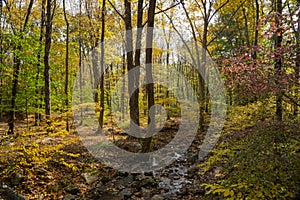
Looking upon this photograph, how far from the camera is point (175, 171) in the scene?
6969 mm

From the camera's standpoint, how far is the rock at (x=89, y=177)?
Result: 20.1ft

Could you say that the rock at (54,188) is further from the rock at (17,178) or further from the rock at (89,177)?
the rock at (89,177)

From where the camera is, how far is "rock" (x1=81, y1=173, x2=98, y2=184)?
6113 millimetres

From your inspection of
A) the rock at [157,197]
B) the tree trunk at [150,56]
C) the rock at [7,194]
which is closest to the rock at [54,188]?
the rock at [7,194]

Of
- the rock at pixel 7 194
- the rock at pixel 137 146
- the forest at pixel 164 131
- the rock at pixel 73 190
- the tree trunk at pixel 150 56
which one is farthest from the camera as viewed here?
the rock at pixel 137 146

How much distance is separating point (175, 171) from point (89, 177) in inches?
106

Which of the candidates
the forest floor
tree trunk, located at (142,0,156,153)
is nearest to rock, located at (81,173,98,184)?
the forest floor

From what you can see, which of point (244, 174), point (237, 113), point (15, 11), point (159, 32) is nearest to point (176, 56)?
point (159, 32)

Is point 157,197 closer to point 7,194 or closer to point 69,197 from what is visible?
point 69,197

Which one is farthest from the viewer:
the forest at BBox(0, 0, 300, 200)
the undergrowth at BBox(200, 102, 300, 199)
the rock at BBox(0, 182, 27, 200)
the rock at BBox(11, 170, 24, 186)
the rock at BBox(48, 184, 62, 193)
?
the rock at BBox(48, 184, 62, 193)

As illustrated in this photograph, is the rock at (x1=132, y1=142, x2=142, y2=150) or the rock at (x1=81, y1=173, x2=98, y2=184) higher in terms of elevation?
the rock at (x1=132, y1=142, x2=142, y2=150)

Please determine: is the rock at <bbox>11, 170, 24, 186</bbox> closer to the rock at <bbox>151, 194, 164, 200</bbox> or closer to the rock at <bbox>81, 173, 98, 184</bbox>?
the rock at <bbox>81, 173, 98, 184</bbox>

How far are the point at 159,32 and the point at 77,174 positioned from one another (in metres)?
17.8

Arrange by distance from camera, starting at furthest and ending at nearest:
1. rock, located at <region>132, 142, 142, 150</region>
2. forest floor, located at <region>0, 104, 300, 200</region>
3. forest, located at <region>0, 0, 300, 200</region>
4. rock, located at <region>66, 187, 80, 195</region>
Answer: rock, located at <region>132, 142, 142, 150</region> → rock, located at <region>66, 187, 80, 195</region> → forest, located at <region>0, 0, 300, 200</region> → forest floor, located at <region>0, 104, 300, 200</region>
